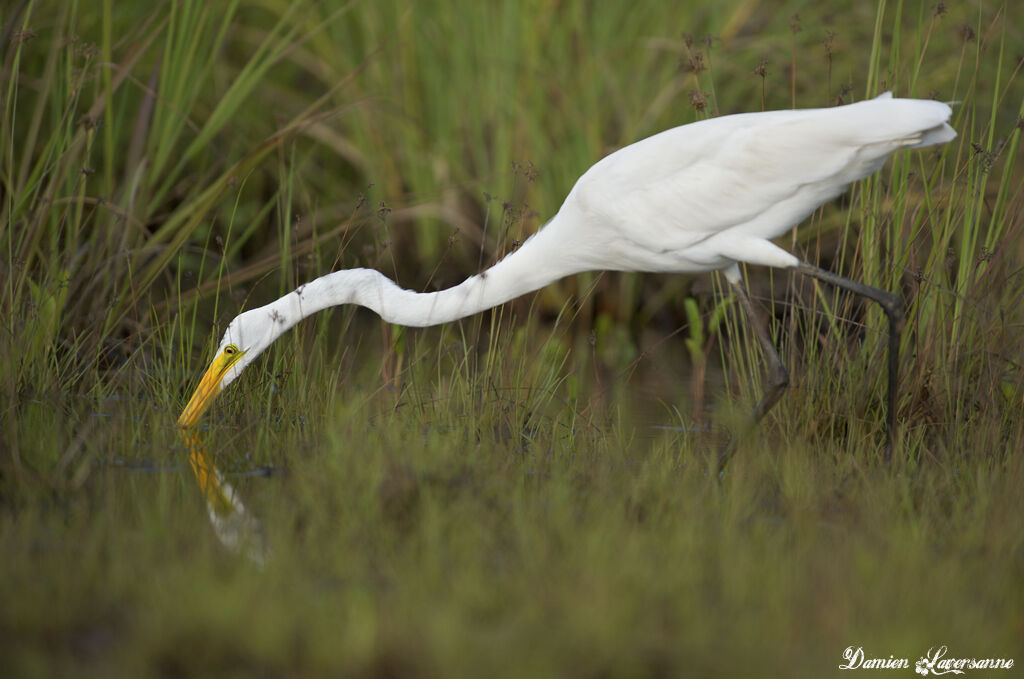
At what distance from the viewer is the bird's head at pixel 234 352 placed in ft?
15.0

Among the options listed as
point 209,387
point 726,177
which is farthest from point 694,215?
point 209,387

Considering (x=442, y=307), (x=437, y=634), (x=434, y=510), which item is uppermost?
(x=442, y=307)

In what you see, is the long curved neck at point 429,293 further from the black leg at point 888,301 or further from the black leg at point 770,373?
the black leg at point 888,301

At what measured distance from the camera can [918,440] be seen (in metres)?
4.62

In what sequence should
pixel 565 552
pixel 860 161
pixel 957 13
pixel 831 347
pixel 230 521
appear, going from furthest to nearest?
1. pixel 957 13
2. pixel 831 347
3. pixel 860 161
4. pixel 230 521
5. pixel 565 552

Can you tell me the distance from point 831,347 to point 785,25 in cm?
340

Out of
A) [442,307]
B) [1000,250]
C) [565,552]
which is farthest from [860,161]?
[565,552]

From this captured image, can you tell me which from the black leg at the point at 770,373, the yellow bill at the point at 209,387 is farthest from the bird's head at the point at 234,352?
the black leg at the point at 770,373

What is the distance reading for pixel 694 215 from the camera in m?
4.61

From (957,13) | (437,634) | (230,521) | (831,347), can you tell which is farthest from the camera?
(957,13)

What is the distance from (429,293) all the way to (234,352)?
81 centimetres

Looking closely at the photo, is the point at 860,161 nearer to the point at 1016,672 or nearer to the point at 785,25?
the point at 1016,672
